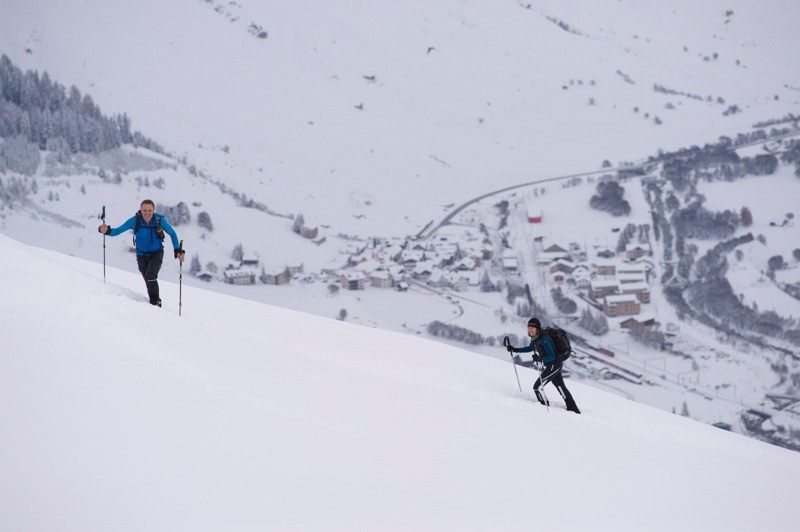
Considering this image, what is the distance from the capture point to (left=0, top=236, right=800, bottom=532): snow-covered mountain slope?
3.25 metres

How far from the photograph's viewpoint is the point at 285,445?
156 inches

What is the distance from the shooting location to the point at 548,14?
257ft

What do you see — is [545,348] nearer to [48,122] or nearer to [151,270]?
[151,270]

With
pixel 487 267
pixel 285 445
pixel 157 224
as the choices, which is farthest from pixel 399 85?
pixel 285 445

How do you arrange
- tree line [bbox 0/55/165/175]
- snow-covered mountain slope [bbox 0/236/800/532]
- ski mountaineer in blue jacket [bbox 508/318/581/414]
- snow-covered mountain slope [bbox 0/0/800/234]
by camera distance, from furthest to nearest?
snow-covered mountain slope [bbox 0/0/800/234]
tree line [bbox 0/55/165/175]
ski mountaineer in blue jacket [bbox 508/318/581/414]
snow-covered mountain slope [bbox 0/236/800/532]

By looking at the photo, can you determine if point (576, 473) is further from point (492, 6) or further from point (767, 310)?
point (492, 6)

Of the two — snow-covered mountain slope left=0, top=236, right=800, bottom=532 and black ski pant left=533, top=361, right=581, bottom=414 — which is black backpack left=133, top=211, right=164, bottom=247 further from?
black ski pant left=533, top=361, right=581, bottom=414

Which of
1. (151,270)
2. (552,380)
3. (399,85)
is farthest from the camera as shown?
(399,85)

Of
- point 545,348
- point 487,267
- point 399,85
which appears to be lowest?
point 545,348

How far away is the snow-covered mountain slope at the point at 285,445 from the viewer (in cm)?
325

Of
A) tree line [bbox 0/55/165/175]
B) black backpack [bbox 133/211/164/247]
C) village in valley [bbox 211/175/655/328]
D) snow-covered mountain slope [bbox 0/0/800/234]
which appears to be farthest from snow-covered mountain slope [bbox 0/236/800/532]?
tree line [bbox 0/55/165/175]

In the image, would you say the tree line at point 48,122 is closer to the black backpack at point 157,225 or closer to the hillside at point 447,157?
the hillside at point 447,157

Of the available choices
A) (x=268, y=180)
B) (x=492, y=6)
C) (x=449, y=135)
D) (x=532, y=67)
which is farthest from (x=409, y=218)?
(x=492, y=6)

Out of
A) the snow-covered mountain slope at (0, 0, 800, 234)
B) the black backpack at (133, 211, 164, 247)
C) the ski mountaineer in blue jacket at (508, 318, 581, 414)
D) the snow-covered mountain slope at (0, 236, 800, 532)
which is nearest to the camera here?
the snow-covered mountain slope at (0, 236, 800, 532)
